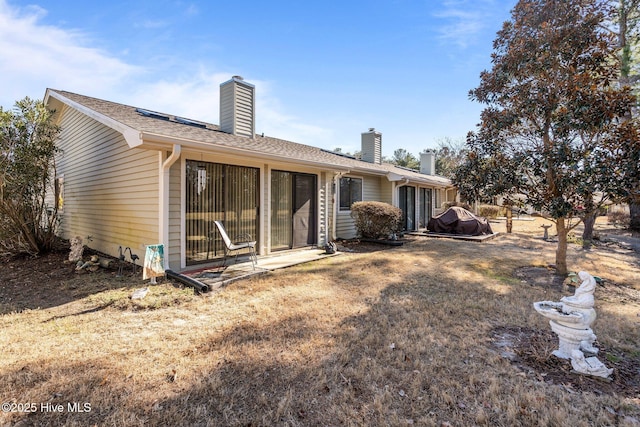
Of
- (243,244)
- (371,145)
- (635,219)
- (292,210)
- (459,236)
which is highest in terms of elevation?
(371,145)

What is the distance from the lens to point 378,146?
14.0 meters

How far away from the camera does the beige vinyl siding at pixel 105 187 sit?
586 cm

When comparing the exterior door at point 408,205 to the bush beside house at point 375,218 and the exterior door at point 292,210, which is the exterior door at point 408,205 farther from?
the exterior door at point 292,210

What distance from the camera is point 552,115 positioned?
5477 millimetres

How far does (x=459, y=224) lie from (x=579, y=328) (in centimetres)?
1019

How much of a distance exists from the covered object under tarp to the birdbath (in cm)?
992

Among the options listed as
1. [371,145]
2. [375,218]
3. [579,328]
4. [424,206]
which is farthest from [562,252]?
[371,145]

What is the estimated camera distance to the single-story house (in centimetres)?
543

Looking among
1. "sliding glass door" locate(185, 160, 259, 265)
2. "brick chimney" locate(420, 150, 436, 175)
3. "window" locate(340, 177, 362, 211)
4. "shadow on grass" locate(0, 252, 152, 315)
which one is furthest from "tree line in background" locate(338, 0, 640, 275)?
"brick chimney" locate(420, 150, 436, 175)

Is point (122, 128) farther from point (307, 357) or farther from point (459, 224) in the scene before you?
point (459, 224)

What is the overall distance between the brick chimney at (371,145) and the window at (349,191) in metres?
3.46

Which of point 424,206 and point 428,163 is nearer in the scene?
point 424,206

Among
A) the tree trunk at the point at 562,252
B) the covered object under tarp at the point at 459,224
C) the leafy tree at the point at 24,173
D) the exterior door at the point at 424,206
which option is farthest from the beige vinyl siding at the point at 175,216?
the exterior door at the point at 424,206

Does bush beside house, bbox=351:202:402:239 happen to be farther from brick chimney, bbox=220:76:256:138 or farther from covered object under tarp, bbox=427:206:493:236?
brick chimney, bbox=220:76:256:138
